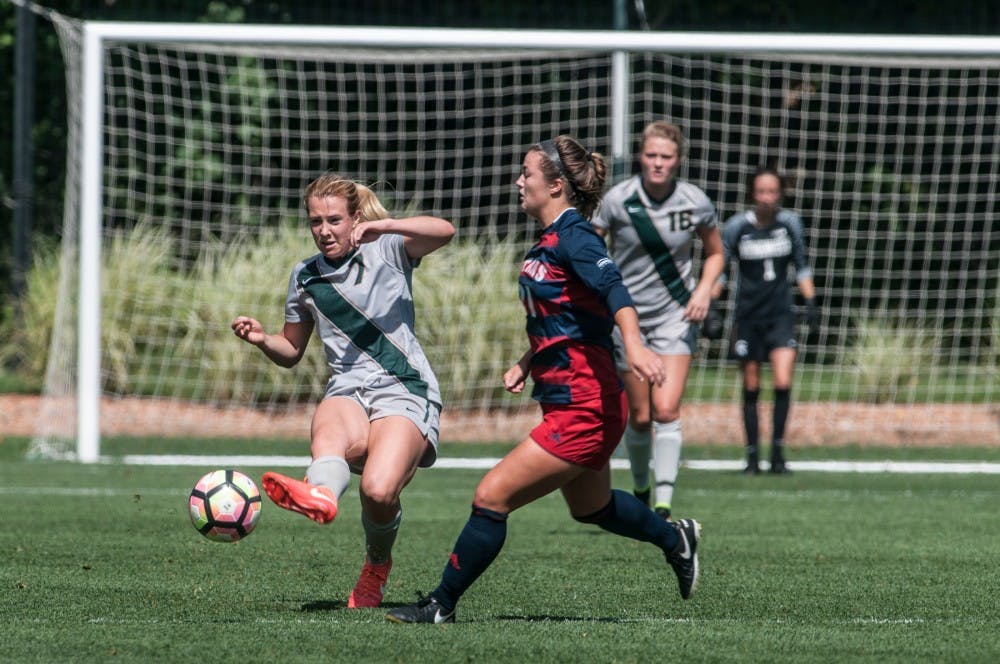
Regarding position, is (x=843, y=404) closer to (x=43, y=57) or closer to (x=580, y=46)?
(x=580, y=46)

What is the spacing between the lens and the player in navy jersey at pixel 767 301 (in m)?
11.8

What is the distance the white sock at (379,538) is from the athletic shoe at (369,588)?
1.2 inches

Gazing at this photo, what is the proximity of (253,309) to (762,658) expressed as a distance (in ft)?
36.9

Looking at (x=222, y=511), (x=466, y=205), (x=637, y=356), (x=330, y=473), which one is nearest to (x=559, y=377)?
(x=637, y=356)

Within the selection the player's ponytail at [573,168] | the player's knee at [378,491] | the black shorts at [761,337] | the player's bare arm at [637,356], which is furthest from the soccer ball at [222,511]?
the black shorts at [761,337]

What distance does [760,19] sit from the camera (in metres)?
21.9

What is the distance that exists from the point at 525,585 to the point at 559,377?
1.39 m

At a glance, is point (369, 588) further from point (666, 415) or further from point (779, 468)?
point (779, 468)

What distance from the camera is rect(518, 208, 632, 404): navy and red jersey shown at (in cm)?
518

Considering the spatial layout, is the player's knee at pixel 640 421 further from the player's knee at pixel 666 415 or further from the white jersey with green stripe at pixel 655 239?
the white jersey with green stripe at pixel 655 239

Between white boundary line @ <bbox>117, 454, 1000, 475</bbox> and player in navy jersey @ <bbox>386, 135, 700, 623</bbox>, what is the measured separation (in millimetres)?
6712

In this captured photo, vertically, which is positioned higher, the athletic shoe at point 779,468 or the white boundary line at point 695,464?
the athletic shoe at point 779,468

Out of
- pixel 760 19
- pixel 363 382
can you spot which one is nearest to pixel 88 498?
pixel 363 382

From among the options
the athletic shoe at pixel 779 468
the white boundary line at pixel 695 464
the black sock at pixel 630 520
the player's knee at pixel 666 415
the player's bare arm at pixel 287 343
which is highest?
the player's bare arm at pixel 287 343
